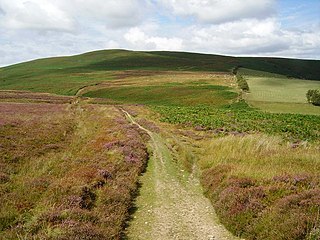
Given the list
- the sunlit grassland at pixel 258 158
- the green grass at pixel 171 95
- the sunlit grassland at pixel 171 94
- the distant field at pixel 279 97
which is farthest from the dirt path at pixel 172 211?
the green grass at pixel 171 95

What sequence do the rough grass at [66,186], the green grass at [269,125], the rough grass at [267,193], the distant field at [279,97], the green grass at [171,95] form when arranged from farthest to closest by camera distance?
1. the green grass at [171,95]
2. the distant field at [279,97]
3. the green grass at [269,125]
4. the rough grass at [267,193]
5. the rough grass at [66,186]

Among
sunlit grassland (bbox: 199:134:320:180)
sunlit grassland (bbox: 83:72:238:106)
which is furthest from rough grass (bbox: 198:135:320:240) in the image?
sunlit grassland (bbox: 83:72:238:106)

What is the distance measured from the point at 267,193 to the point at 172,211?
385cm

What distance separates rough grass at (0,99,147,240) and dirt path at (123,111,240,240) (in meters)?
0.65

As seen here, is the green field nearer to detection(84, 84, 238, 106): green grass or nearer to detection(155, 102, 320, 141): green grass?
detection(155, 102, 320, 141): green grass

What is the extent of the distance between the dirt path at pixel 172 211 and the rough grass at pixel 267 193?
1.88ft

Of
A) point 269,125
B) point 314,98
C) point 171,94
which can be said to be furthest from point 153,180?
point 171,94

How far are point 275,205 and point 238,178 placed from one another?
11.1ft

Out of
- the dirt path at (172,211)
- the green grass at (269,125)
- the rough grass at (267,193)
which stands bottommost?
the green grass at (269,125)

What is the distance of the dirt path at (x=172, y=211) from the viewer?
1164 cm

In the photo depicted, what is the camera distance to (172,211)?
13641 millimetres

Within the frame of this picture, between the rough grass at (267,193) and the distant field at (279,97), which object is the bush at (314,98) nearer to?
Answer: the distant field at (279,97)

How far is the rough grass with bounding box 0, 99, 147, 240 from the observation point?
1042 cm

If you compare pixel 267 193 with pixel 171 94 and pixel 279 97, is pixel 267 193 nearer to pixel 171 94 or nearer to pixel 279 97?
pixel 279 97
